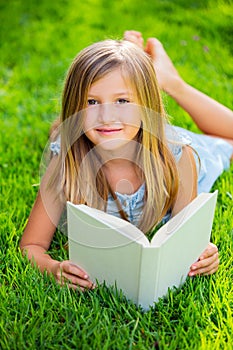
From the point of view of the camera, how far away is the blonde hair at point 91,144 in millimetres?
1503

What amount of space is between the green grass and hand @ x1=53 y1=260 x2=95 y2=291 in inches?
0.9

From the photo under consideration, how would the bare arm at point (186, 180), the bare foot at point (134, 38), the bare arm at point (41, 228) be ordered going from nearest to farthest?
the bare arm at point (41, 228)
the bare arm at point (186, 180)
the bare foot at point (134, 38)

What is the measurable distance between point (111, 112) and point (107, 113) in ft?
0.03

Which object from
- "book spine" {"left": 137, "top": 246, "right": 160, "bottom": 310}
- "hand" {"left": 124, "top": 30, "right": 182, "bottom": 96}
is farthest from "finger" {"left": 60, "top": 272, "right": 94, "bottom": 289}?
"hand" {"left": 124, "top": 30, "right": 182, "bottom": 96}

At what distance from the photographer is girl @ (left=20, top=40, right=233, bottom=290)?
148 cm

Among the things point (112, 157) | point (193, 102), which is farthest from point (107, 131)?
point (193, 102)

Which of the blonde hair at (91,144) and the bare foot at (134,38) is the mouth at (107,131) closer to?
the blonde hair at (91,144)

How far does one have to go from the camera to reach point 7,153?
2.19m

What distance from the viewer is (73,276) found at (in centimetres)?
144

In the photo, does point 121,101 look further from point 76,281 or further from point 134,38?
point 134,38

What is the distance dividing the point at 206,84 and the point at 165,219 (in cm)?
109

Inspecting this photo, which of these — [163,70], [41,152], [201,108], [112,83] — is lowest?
[41,152]

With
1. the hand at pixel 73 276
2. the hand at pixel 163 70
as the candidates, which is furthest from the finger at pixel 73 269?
the hand at pixel 163 70

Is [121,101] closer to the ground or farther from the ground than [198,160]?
farther from the ground
